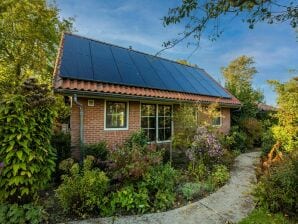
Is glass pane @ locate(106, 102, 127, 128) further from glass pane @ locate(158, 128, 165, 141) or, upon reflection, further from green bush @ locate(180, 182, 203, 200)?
green bush @ locate(180, 182, 203, 200)

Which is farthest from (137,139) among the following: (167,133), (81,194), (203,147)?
(81,194)

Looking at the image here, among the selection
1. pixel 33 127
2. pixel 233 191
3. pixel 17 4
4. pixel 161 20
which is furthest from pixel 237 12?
pixel 17 4

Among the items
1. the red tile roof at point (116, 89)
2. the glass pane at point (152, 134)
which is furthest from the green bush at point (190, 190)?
the glass pane at point (152, 134)

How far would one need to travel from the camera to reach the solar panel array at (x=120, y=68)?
31.0 ft

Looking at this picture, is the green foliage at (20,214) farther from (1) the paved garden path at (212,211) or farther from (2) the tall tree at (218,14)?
(2) the tall tree at (218,14)

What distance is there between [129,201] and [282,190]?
355 cm

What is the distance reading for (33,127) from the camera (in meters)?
5.19

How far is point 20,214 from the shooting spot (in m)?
4.73

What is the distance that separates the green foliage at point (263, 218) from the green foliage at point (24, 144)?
4411mm

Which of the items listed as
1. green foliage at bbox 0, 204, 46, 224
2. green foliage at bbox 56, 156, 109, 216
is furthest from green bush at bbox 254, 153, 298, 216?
green foliage at bbox 0, 204, 46, 224

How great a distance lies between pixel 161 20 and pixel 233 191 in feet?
17.1

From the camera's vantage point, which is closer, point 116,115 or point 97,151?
point 97,151

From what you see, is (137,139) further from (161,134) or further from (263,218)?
(263,218)

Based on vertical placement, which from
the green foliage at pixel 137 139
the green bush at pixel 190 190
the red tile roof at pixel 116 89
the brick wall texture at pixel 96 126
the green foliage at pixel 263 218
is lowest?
the green foliage at pixel 263 218
